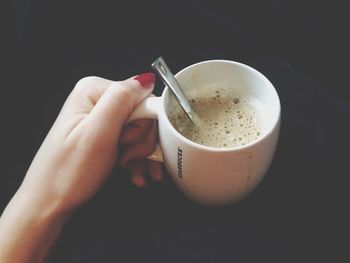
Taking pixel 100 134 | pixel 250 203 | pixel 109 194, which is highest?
pixel 100 134

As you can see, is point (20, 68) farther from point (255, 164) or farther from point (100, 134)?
point (255, 164)

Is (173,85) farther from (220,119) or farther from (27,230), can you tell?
(27,230)

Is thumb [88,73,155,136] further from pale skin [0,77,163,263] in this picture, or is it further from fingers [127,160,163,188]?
fingers [127,160,163,188]

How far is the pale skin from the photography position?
28.0 inches

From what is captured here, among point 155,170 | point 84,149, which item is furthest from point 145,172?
point 84,149

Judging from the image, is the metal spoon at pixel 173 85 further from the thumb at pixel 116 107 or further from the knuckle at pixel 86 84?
the knuckle at pixel 86 84

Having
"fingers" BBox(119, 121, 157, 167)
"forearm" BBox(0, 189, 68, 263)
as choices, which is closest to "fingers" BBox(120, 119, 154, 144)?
"fingers" BBox(119, 121, 157, 167)

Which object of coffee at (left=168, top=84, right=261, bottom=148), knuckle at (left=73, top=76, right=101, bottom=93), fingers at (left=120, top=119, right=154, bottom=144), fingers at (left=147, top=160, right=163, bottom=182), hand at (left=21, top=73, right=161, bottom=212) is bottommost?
fingers at (left=147, top=160, right=163, bottom=182)

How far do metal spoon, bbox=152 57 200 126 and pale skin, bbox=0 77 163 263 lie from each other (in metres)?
0.07

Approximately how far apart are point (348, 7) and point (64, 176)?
606 mm

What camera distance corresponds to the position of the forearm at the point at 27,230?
70cm

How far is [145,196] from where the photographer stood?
782mm

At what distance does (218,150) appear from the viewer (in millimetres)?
621

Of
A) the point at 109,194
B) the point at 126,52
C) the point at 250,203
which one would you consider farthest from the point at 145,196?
the point at 126,52
